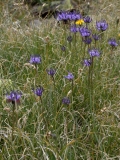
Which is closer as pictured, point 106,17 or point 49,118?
point 49,118

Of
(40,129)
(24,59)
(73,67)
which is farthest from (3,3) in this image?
(40,129)

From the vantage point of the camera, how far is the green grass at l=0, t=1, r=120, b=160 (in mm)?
2037

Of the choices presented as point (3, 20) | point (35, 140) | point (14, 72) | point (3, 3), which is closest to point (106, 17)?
point (3, 20)

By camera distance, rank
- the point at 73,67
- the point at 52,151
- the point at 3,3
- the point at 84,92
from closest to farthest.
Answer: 1. the point at 52,151
2. the point at 84,92
3. the point at 73,67
4. the point at 3,3

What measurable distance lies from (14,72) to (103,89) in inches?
27.6

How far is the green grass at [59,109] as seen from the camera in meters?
2.04

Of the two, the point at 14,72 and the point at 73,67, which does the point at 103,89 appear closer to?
the point at 73,67

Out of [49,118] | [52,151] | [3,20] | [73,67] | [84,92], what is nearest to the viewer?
[52,151]

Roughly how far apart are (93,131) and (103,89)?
51 cm

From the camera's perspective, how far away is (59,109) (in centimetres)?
234

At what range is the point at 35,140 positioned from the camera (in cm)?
210

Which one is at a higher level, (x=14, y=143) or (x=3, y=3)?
(x=3, y=3)

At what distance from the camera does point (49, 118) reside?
7.68 ft

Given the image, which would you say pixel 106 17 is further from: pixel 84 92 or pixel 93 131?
pixel 93 131
